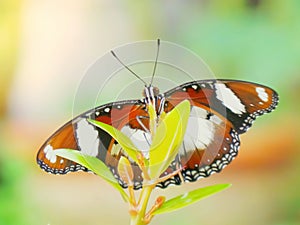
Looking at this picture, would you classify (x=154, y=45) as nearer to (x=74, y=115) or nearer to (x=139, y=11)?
(x=139, y=11)

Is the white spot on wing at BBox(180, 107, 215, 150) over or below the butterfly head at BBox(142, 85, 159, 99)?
below

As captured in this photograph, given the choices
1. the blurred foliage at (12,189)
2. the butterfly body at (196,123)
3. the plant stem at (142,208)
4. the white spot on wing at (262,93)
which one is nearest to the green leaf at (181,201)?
the plant stem at (142,208)

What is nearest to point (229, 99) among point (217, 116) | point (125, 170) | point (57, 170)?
point (217, 116)

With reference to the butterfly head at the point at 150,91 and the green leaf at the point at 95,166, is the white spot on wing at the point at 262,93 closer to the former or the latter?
the butterfly head at the point at 150,91

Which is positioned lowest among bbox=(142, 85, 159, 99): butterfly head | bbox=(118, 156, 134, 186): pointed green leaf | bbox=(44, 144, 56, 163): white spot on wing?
bbox=(118, 156, 134, 186): pointed green leaf

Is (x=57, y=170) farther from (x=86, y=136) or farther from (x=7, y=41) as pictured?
(x=7, y=41)

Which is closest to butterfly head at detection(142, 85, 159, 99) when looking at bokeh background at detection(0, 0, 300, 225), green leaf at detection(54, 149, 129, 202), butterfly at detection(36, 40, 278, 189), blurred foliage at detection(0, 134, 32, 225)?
butterfly at detection(36, 40, 278, 189)

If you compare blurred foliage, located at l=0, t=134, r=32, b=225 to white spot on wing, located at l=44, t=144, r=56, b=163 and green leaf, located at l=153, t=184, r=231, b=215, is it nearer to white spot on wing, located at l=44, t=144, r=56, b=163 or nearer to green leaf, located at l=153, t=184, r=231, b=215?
white spot on wing, located at l=44, t=144, r=56, b=163
